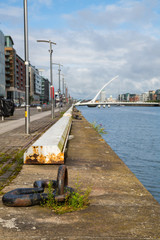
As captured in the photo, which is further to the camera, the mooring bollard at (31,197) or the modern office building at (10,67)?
the modern office building at (10,67)

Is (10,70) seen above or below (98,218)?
above

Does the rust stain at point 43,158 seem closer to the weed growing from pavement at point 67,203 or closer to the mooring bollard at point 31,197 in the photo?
the mooring bollard at point 31,197

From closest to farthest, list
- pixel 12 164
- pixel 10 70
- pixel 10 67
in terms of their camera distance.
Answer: pixel 12 164 < pixel 10 67 < pixel 10 70

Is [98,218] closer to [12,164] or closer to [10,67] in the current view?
[12,164]

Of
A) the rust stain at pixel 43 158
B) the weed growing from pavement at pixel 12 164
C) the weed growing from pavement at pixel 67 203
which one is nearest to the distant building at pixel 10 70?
the weed growing from pavement at pixel 12 164

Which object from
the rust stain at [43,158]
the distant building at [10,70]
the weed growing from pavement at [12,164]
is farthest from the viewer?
the distant building at [10,70]

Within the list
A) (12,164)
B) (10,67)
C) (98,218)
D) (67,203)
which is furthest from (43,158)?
→ (10,67)

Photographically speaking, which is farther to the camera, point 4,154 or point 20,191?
point 4,154

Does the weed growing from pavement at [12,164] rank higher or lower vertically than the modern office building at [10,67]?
lower

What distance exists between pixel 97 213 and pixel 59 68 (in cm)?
5381

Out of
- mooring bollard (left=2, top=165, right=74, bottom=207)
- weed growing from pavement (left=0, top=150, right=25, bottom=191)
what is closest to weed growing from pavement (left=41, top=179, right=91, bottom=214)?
mooring bollard (left=2, top=165, right=74, bottom=207)

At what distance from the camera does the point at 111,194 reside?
498 cm

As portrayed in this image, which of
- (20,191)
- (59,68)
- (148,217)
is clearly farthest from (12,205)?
(59,68)

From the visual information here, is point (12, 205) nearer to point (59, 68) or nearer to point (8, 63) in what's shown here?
point (59, 68)
